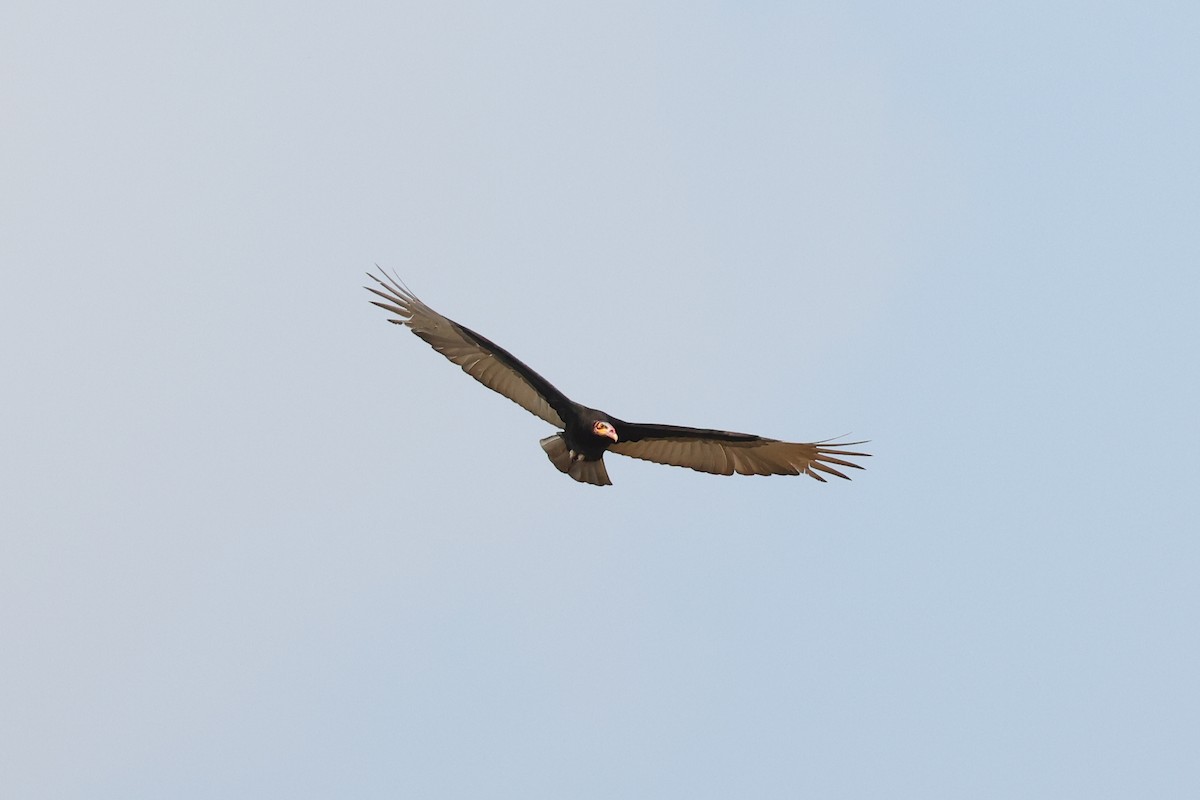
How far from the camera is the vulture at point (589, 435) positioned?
22234 mm

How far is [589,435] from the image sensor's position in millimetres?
22047

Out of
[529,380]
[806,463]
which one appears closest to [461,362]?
[529,380]

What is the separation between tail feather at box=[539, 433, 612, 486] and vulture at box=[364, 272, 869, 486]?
11 millimetres

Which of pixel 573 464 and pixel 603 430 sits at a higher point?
pixel 603 430

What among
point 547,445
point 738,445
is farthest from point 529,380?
point 738,445

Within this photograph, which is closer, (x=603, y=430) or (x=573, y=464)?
(x=603, y=430)

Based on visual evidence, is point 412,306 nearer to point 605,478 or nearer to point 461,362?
point 461,362

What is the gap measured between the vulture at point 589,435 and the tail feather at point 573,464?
1 centimetres

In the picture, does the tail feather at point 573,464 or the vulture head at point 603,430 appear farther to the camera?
the tail feather at point 573,464

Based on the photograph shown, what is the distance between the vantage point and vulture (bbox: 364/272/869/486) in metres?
22.2

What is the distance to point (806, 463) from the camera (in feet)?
73.5

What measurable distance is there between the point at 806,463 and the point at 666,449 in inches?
61.9

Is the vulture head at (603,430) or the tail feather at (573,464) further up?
the vulture head at (603,430)

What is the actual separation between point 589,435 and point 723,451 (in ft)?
5.43
